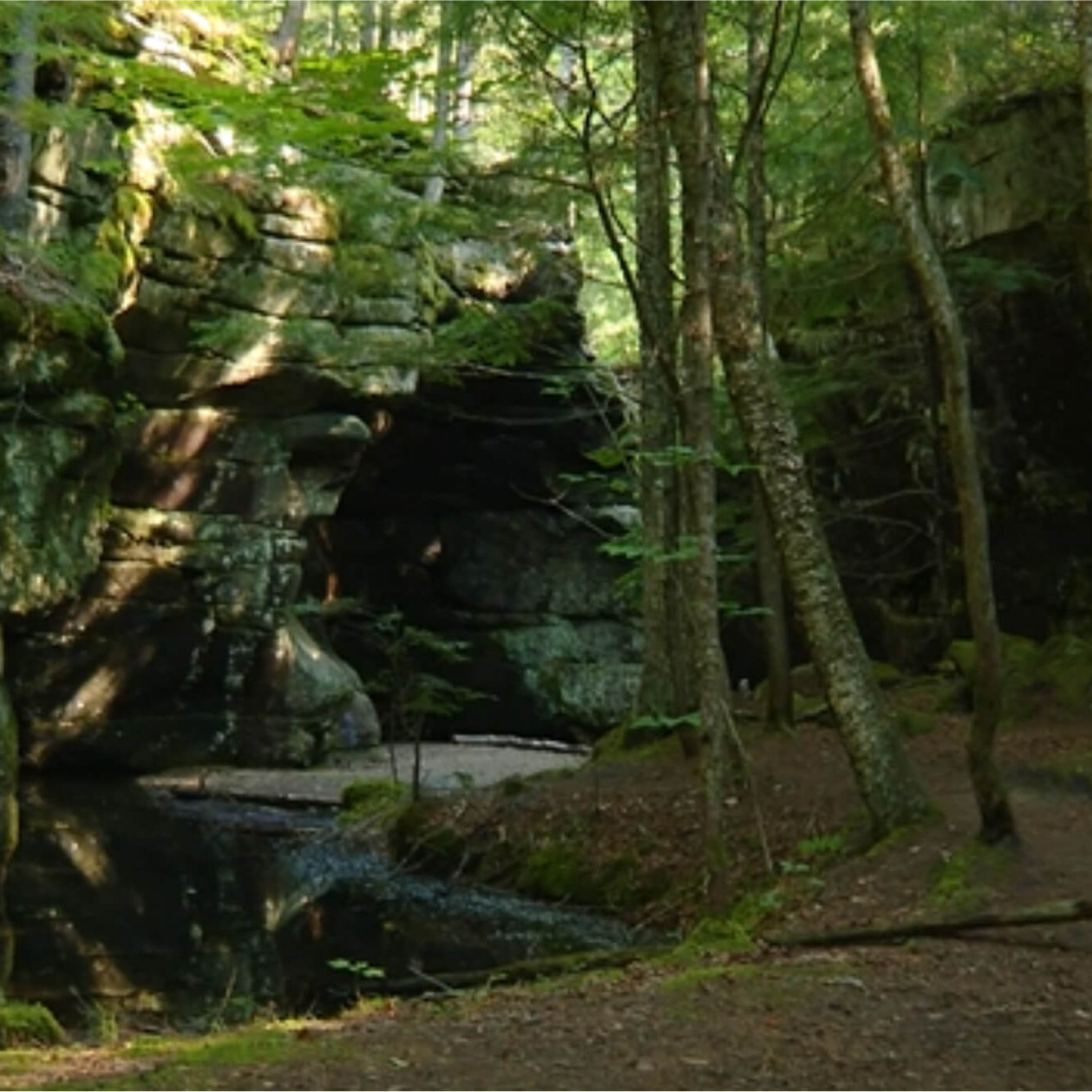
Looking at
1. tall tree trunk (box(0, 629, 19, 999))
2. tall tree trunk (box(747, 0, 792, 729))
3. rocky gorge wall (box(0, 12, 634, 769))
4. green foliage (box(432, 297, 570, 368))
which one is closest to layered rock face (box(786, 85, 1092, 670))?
tall tree trunk (box(747, 0, 792, 729))

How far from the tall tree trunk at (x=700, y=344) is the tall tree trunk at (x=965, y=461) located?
120 cm

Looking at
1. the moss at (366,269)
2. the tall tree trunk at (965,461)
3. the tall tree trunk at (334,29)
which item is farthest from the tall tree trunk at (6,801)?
the tall tree trunk at (334,29)

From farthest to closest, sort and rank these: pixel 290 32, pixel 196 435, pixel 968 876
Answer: pixel 290 32 → pixel 196 435 → pixel 968 876

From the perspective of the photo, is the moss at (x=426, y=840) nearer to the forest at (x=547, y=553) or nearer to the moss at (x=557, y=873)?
the forest at (x=547, y=553)

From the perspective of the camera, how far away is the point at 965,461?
29.0 feet

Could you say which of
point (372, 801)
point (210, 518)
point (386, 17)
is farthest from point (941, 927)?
point (386, 17)

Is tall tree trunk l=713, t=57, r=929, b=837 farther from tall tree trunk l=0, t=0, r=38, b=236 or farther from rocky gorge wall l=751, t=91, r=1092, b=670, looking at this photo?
tall tree trunk l=0, t=0, r=38, b=236

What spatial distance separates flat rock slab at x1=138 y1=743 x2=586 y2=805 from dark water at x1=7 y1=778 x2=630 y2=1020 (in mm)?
2368

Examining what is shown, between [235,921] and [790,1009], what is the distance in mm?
7765

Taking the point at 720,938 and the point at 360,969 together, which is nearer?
the point at 720,938

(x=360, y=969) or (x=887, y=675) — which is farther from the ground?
(x=887, y=675)

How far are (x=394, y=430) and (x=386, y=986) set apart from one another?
20203 millimetres

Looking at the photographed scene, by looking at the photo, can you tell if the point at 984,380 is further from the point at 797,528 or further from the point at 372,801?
the point at 797,528

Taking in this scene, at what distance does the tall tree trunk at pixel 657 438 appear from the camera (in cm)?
1388
